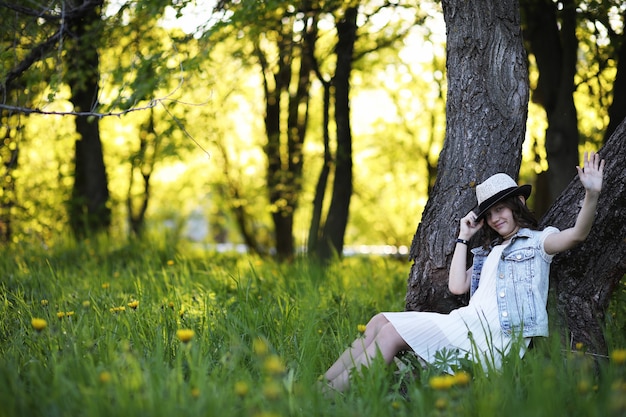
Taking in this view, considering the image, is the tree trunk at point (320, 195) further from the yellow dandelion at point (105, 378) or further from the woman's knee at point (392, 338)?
the yellow dandelion at point (105, 378)

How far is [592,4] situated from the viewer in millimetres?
6215

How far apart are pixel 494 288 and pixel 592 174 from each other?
2.74 ft

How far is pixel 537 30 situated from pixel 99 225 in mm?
5752

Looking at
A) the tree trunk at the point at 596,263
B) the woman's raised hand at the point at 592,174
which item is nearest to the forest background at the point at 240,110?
the woman's raised hand at the point at 592,174

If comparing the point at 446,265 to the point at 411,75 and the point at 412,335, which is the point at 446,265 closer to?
the point at 412,335

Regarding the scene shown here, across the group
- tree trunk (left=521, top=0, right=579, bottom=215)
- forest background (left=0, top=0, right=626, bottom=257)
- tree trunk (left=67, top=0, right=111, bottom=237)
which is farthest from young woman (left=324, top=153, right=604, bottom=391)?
tree trunk (left=67, top=0, right=111, bottom=237)

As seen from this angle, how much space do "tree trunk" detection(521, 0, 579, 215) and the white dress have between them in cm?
306

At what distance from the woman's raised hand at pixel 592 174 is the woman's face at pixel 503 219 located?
574 millimetres

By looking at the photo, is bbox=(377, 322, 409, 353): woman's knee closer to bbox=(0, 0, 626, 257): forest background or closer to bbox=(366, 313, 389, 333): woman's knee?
bbox=(366, 313, 389, 333): woman's knee

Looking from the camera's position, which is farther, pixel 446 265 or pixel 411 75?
pixel 411 75

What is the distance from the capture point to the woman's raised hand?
333cm

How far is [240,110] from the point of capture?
13.9 metres

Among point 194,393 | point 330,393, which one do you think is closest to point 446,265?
point 330,393

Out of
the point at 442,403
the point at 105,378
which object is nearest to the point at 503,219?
the point at 442,403
